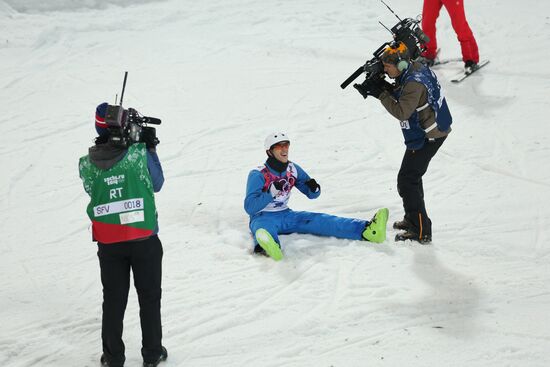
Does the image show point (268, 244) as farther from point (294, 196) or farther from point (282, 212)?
point (294, 196)

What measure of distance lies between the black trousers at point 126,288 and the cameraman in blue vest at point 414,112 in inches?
87.4

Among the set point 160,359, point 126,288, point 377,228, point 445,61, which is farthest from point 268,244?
point 445,61

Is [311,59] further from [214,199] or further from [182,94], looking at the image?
[214,199]

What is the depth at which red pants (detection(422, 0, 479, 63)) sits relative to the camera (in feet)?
27.6

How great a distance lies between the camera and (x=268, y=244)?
16.2 ft

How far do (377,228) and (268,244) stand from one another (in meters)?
0.91

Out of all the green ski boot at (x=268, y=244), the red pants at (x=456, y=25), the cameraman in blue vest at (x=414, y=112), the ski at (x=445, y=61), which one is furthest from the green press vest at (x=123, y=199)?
the ski at (x=445, y=61)

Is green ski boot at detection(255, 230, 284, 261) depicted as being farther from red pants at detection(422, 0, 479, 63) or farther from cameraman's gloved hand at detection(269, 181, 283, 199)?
red pants at detection(422, 0, 479, 63)

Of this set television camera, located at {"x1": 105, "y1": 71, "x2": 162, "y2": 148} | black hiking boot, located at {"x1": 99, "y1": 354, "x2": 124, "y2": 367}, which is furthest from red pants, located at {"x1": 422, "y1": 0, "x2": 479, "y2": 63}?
black hiking boot, located at {"x1": 99, "y1": 354, "x2": 124, "y2": 367}

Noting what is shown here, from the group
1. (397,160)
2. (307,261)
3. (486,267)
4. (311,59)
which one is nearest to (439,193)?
(397,160)

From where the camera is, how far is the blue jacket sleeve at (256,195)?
206 inches

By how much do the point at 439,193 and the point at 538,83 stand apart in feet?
10.6

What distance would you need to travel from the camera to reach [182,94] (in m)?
9.05

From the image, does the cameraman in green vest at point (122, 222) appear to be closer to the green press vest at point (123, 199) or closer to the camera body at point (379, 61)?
the green press vest at point (123, 199)
